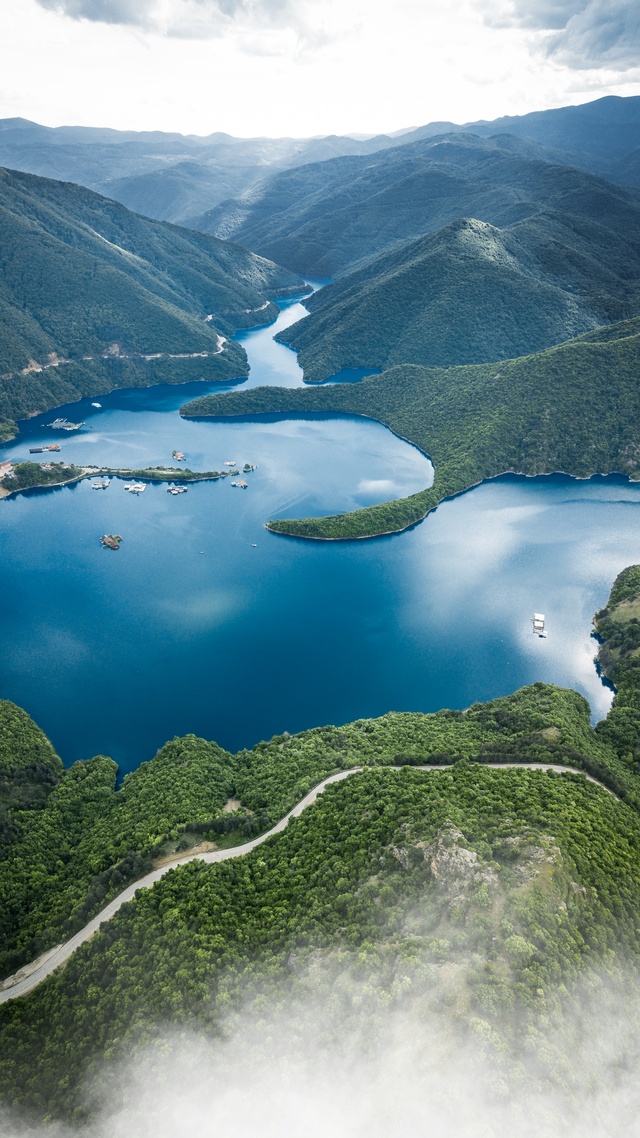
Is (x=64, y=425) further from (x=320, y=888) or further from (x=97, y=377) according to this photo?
(x=320, y=888)

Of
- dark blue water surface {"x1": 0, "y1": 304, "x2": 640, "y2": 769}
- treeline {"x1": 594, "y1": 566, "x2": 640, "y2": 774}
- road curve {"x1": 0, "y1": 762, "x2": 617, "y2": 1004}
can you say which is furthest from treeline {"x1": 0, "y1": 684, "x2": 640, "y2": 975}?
dark blue water surface {"x1": 0, "y1": 304, "x2": 640, "y2": 769}

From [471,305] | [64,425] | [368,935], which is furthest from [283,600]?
[471,305]

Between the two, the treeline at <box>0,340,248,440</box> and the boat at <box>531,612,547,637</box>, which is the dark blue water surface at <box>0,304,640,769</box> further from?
the treeline at <box>0,340,248,440</box>

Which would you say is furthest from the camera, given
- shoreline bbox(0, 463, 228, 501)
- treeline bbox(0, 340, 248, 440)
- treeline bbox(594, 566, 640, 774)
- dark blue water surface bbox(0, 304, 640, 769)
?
treeline bbox(0, 340, 248, 440)

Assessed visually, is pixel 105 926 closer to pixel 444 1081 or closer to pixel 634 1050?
pixel 444 1081

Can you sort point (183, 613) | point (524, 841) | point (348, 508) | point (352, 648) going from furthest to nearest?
point (348, 508)
point (183, 613)
point (352, 648)
point (524, 841)

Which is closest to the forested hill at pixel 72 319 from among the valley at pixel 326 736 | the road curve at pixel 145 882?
the valley at pixel 326 736

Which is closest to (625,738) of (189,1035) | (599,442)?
(189,1035)
